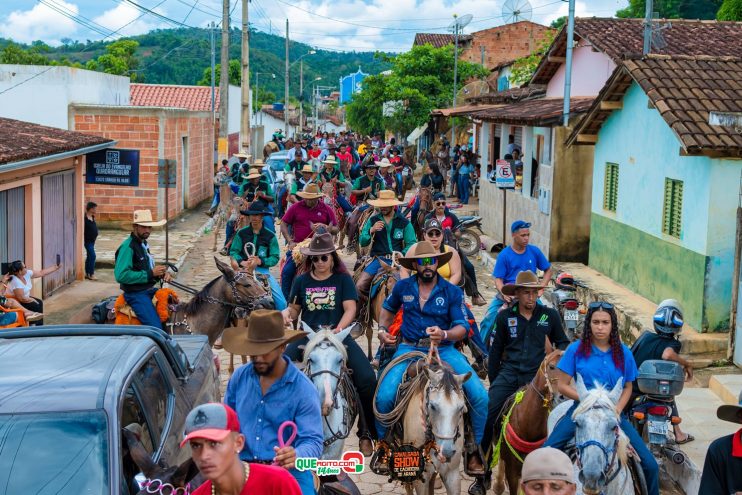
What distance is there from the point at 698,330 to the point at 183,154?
22.8 metres

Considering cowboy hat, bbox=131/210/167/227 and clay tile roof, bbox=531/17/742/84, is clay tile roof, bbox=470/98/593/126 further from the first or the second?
cowboy hat, bbox=131/210/167/227

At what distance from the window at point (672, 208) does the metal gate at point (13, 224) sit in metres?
10.2

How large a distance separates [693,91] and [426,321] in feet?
26.3

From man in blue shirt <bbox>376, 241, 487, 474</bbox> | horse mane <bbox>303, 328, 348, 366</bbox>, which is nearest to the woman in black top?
man in blue shirt <bbox>376, 241, 487, 474</bbox>

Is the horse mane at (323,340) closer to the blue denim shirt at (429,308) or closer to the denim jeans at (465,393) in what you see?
the denim jeans at (465,393)

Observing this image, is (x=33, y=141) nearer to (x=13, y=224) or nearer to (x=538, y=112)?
(x=13, y=224)

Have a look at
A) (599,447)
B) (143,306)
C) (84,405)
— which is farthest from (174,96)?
(84,405)

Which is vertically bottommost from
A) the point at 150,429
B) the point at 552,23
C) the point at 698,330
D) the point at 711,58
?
the point at 698,330

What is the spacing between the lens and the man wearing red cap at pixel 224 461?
4125 mm

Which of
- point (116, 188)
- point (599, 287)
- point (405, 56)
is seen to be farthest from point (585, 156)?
point (405, 56)

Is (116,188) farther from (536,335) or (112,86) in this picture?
(536,335)

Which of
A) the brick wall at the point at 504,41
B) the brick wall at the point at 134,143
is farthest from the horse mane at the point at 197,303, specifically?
the brick wall at the point at 504,41

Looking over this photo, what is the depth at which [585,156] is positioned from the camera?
21703mm

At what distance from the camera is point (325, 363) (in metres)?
7.48
